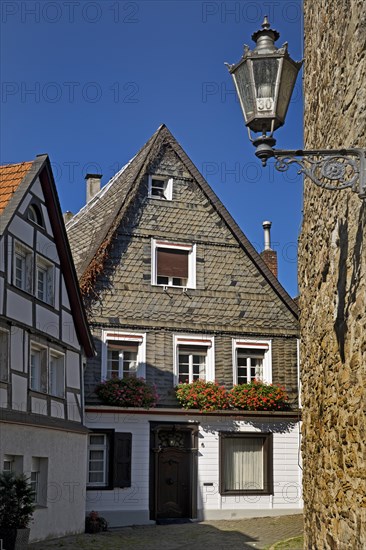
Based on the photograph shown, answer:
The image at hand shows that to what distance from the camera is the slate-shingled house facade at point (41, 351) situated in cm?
1484

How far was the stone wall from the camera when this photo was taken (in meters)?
6.66

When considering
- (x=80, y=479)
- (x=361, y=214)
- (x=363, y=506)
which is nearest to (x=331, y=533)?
(x=363, y=506)

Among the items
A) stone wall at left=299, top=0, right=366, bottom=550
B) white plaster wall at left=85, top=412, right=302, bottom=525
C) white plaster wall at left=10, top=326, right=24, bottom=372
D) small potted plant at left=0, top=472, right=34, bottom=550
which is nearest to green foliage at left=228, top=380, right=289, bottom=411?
white plaster wall at left=85, top=412, right=302, bottom=525

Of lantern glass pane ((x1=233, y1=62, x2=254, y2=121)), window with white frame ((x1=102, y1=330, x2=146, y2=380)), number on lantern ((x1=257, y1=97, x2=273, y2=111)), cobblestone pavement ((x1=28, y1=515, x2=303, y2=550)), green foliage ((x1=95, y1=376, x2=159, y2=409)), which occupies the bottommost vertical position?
cobblestone pavement ((x1=28, y1=515, x2=303, y2=550))

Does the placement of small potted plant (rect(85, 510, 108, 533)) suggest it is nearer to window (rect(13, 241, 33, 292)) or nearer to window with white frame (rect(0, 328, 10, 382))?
window with white frame (rect(0, 328, 10, 382))

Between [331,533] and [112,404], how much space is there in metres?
12.6

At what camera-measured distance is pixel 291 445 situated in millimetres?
21125

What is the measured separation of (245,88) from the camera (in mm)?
6250

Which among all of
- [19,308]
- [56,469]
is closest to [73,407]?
[56,469]

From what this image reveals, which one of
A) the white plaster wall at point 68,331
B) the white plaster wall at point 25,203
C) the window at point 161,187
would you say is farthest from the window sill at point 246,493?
the white plaster wall at point 25,203

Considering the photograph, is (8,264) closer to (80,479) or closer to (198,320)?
(80,479)

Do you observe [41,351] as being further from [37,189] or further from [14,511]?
[14,511]

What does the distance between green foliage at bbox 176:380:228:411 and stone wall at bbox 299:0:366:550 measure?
10806mm

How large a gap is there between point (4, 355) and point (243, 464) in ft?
27.9
